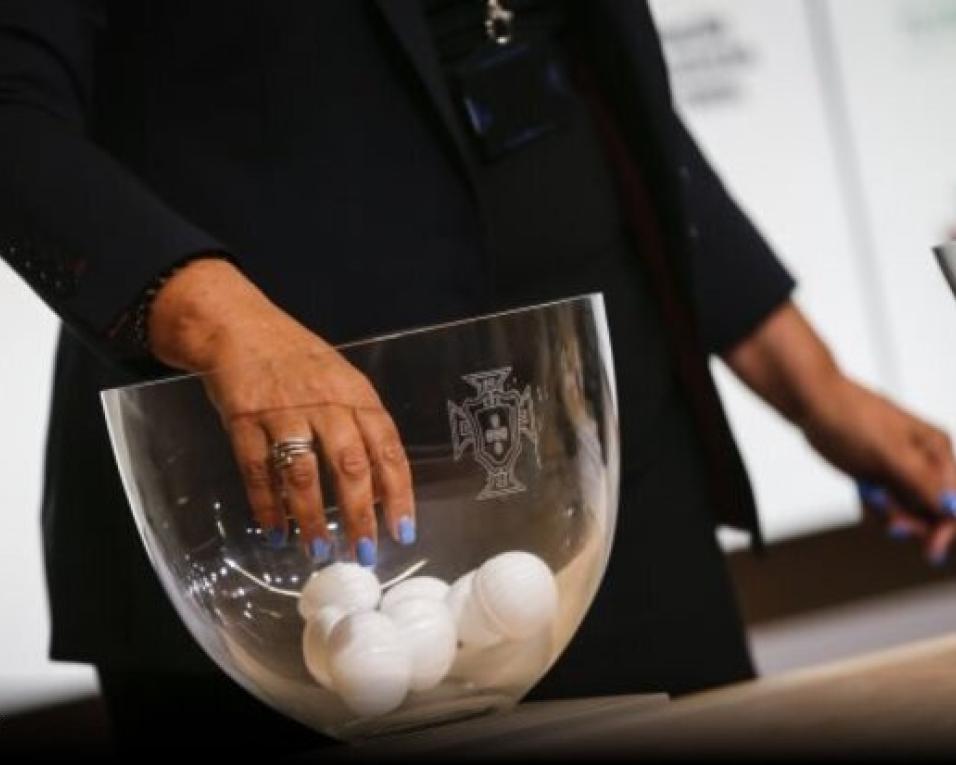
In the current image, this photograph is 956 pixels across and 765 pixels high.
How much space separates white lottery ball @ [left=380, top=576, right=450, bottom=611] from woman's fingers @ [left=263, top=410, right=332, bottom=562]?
0.09 ft

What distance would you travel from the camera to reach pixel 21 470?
72.5 inches

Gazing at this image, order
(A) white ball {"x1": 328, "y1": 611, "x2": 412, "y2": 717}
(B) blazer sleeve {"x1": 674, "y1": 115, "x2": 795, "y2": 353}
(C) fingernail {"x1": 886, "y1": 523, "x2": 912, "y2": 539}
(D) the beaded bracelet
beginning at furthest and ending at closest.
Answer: (B) blazer sleeve {"x1": 674, "y1": 115, "x2": 795, "y2": 353} < (C) fingernail {"x1": 886, "y1": 523, "x2": 912, "y2": 539} < (D) the beaded bracelet < (A) white ball {"x1": 328, "y1": 611, "x2": 412, "y2": 717}

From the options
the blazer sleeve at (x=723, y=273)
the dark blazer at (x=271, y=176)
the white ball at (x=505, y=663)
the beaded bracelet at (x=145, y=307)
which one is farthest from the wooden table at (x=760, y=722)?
the blazer sleeve at (x=723, y=273)

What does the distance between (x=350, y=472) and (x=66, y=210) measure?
0.91ft

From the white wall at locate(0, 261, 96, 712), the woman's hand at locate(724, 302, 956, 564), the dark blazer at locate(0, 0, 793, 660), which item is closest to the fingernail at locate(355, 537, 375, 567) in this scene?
the dark blazer at locate(0, 0, 793, 660)

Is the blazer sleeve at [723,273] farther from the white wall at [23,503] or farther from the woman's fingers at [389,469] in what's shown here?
the white wall at [23,503]

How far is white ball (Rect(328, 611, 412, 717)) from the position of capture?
0.70m

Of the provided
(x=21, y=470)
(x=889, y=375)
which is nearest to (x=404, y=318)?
(x=21, y=470)

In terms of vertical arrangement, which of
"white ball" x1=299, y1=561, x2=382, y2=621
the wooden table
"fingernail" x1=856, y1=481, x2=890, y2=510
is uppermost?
"white ball" x1=299, y1=561, x2=382, y2=621

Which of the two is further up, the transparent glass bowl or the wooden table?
the transparent glass bowl

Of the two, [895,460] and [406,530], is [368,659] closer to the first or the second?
[406,530]

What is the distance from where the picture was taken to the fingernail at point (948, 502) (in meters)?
1.22

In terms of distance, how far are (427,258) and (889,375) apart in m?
1.73

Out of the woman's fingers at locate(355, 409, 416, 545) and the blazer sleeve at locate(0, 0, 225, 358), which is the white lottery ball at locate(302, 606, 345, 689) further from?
the blazer sleeve at locate(0, 0, 225, 358)
